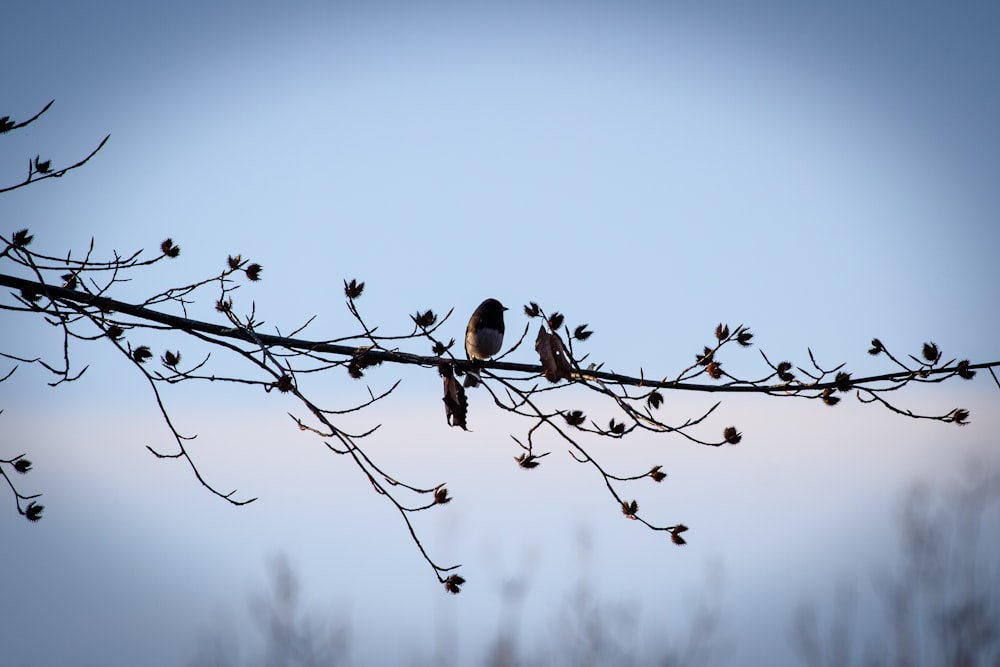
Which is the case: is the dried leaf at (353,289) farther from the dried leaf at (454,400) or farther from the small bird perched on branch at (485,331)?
the small bird perched on branch at (485,331)

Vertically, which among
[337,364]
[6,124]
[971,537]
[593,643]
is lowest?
[337,364]

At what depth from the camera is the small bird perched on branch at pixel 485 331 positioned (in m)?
5.70

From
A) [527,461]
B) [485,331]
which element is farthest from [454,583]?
[485,331]

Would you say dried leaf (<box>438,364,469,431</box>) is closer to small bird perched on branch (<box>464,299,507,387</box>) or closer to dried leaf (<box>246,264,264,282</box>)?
dried leaf (<box>246,264,264,282</box>)

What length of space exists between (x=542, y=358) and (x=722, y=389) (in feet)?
2.26

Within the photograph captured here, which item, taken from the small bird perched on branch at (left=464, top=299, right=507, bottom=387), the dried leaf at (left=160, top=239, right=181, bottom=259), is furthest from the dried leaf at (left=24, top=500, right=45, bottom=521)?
the small bird perched on branch at (left=464, top=299, right=507, bottom=387)

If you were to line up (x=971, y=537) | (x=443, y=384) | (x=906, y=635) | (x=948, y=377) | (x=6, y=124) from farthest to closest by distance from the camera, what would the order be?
(x=906, y=635) < (x=971, y=537) < (x=443, y=384) < (x=948, y=377) < (x=6, y=124)

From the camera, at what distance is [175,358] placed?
11.7 feet

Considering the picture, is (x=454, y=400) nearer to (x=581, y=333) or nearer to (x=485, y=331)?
(x=581, y=333)

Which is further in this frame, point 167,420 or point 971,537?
point 971,537

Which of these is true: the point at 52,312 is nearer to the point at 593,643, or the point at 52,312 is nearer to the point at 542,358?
the point at 542,358

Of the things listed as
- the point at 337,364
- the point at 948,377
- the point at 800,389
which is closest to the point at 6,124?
the point at 337,364

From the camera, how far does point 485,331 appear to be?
18.7 feet

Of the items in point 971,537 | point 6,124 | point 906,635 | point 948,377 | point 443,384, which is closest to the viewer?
point 6,124
